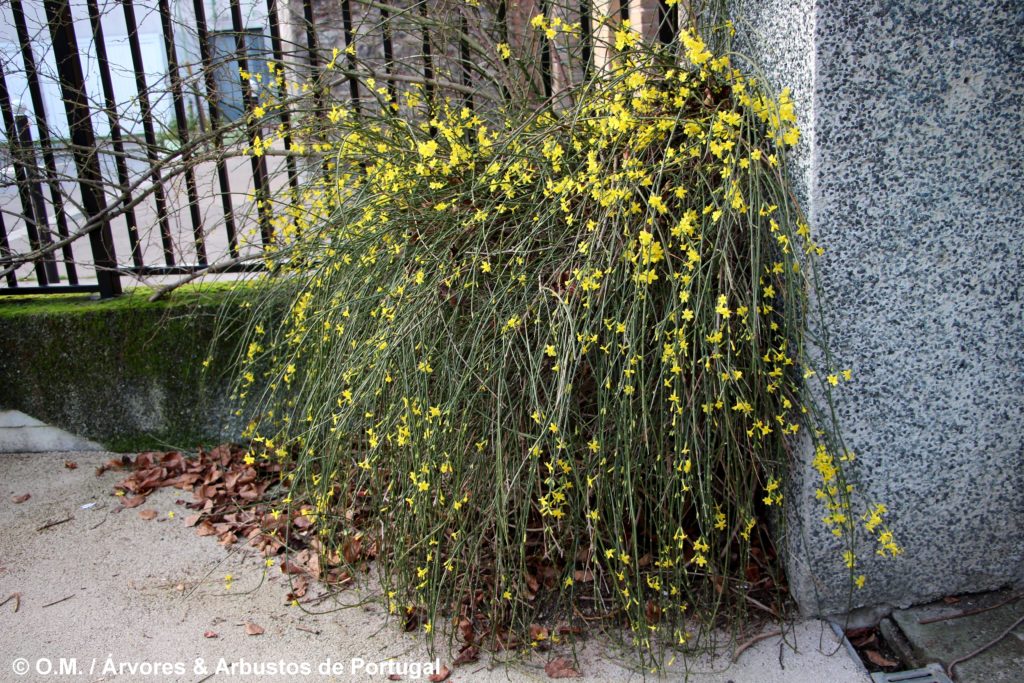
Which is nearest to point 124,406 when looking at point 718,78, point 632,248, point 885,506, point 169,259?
point 169,259

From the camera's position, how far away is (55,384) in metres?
3.49

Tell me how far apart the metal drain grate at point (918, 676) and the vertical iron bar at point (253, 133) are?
2320 mm

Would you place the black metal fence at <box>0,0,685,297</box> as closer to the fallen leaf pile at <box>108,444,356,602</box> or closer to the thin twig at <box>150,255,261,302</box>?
the thin twig at <box>150,255,261,302</box>

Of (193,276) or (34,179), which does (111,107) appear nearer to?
(34,179)

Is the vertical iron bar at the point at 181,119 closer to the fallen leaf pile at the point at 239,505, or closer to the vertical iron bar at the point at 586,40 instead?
the fallen leaf pile at the point at 239,505

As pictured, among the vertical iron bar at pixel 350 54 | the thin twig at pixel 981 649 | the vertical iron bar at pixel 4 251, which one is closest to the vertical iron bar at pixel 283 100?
the vertical iron bar at pixel 350 54

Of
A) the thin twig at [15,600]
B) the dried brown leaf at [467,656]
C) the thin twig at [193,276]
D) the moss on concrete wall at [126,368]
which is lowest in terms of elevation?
the dried brown leaf at [467,656]

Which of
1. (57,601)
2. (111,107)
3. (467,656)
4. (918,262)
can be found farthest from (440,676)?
(111,107)

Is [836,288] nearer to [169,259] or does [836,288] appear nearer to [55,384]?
[169,259]

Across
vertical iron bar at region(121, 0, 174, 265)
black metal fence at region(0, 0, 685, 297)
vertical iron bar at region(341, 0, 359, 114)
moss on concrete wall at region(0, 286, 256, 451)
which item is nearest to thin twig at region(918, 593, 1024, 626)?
black metal fence at region(0, 0, 685, 297)

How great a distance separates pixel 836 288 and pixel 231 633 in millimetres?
1825

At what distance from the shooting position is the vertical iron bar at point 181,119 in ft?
11.3

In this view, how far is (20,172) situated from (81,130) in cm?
32

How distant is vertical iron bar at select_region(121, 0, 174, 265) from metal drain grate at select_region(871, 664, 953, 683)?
285 cm
